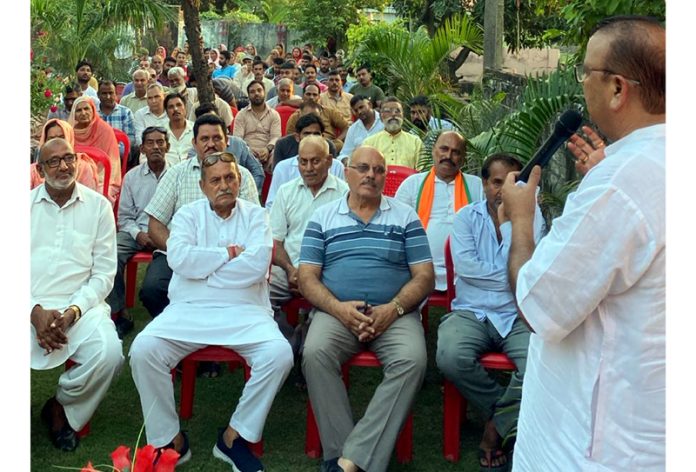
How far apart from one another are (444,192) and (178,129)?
3.29 meters

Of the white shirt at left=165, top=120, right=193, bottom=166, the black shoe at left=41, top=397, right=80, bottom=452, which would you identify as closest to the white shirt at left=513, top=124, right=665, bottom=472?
the black shoe at left=41, top=397, right=80, bottom=452

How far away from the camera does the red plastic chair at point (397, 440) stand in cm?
429

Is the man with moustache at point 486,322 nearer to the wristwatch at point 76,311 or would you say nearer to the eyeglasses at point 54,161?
the wristwatch at point 76,311

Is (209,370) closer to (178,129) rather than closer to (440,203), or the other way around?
(440,203)

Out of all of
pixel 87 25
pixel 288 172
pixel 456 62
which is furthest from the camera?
pixel 456 62

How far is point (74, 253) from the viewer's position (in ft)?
15.4

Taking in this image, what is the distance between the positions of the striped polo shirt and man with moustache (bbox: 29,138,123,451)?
1075mm

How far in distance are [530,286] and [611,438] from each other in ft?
1.23

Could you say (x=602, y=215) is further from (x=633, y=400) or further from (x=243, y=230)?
(x=243, y=230)

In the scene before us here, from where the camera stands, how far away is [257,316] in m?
4.52

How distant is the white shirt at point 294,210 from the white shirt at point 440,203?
528mm

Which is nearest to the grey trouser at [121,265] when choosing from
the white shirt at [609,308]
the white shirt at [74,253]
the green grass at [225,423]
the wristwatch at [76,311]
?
the green grass at [225,423]

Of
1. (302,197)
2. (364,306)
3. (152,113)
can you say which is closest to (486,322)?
(364,306)
